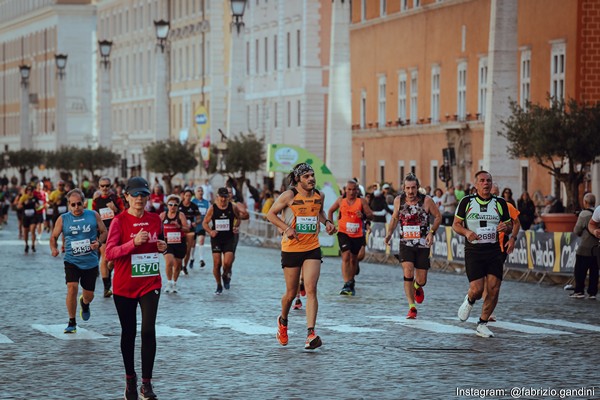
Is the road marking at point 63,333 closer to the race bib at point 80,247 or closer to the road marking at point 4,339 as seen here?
the road marking at point 4,339

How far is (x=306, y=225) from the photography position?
1838 centimetres

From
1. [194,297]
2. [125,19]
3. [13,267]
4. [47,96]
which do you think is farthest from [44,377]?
[47,96]

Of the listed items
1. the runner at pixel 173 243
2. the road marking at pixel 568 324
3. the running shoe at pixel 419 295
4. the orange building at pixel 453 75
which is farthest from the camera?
the orange building at pixel 453 75

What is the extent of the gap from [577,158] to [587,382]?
976 inches

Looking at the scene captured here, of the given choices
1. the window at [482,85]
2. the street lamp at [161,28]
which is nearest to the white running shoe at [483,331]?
the window at [482,85]

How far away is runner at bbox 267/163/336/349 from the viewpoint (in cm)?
1809

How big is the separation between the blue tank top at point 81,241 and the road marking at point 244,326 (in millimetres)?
1753

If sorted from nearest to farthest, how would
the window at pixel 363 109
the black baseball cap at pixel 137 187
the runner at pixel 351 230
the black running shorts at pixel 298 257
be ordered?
1. the black baseball cap at pixel 137 187
2. the black running shorts at pixel 298 257
3. the runner at pixel 351 230
4. the window at pixel 363 109

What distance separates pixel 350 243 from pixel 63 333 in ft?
24.0

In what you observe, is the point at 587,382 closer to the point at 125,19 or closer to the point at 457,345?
the point at 457,345

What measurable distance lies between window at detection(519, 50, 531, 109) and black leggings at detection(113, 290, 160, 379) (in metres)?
37.9

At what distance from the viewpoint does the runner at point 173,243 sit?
89.0 feet

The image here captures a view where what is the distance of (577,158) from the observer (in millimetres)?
39156

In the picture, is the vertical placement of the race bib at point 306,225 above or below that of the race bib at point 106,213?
above
